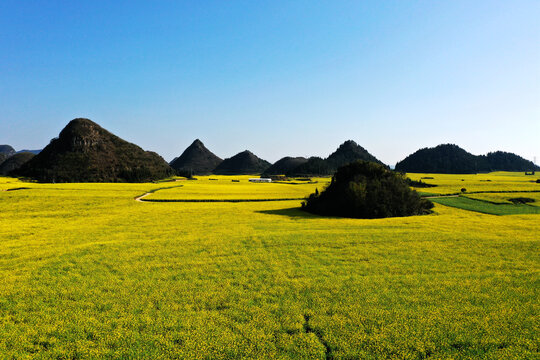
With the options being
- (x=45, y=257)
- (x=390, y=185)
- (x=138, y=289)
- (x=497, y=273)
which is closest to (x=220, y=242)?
(x=138, y=289)

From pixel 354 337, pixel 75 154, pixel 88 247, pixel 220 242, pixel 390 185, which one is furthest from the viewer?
pixel 75 154

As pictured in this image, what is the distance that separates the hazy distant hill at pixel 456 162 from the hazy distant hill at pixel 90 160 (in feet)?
477

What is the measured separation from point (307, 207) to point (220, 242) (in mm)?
18300

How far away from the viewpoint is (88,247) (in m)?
14.9

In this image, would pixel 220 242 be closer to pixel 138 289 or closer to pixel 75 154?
pixel 138 289

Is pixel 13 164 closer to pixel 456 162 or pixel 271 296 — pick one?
pixel 271 296

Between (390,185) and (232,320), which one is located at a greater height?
(390,185)

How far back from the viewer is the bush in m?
28.9

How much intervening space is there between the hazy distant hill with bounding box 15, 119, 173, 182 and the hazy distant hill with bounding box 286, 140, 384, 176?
218 feet

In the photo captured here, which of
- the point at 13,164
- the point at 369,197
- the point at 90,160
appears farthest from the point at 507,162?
the point at 13,164

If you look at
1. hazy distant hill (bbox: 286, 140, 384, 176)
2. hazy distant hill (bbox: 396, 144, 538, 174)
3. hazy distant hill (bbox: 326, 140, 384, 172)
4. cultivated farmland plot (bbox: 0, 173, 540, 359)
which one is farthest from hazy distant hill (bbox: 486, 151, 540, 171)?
cultivated farmland plot (bbox: 0, 173, 540, 359)

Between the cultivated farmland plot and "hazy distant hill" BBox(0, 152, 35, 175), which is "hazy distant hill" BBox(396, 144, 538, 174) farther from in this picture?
"hazy distant hill" BBox(0, 152, 35, 175)

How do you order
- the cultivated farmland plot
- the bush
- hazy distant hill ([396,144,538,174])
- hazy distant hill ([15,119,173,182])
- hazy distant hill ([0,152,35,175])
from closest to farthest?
the cultivated farmland plot < the bush < hazy distant hill ([15,119,173,182]) < hazy distant hill ([0,152,35,175]) < hazy distant hill ([396,144,538,174])

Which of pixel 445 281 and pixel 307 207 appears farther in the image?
pixel 307 207
